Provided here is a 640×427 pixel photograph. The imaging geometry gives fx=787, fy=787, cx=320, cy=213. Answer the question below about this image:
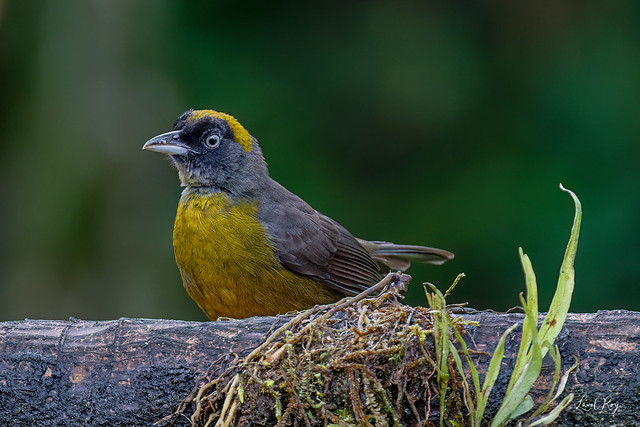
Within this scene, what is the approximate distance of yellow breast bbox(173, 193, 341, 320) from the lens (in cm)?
400

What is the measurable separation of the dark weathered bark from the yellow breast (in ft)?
4.39

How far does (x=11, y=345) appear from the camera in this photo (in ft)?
8.64

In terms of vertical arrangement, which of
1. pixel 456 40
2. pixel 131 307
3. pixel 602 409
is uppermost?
pixel 456 40

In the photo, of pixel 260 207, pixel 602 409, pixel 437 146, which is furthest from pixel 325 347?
pixel 437 146

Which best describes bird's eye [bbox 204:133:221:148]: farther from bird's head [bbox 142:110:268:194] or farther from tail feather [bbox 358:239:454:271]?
tail feather [bbox 358:239:454:271]

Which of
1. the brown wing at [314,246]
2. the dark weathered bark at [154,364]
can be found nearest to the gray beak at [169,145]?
the brown wing at [314,246]

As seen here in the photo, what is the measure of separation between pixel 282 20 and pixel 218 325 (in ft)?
15.5

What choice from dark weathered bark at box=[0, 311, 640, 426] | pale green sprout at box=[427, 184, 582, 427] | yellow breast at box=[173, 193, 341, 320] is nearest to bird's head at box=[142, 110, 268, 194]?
yellow breast at box=[173, 193, 341, 320]

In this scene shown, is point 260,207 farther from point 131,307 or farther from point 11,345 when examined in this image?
point 131,307

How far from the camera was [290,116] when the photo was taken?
6.63 meters

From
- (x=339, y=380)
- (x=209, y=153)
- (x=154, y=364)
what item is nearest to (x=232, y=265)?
(x=209, y=153)

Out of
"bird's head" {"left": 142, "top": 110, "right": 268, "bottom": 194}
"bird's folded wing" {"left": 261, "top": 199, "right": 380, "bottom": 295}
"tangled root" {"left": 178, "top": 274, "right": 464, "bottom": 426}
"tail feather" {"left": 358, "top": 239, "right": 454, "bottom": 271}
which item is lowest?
"tail feather" {"left": 358, "top": 239, "right": 454, "bottom": 271}

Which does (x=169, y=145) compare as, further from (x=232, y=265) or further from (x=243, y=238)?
(x=232, y=265)

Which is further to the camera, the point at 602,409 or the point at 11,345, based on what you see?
the point at 11,345
